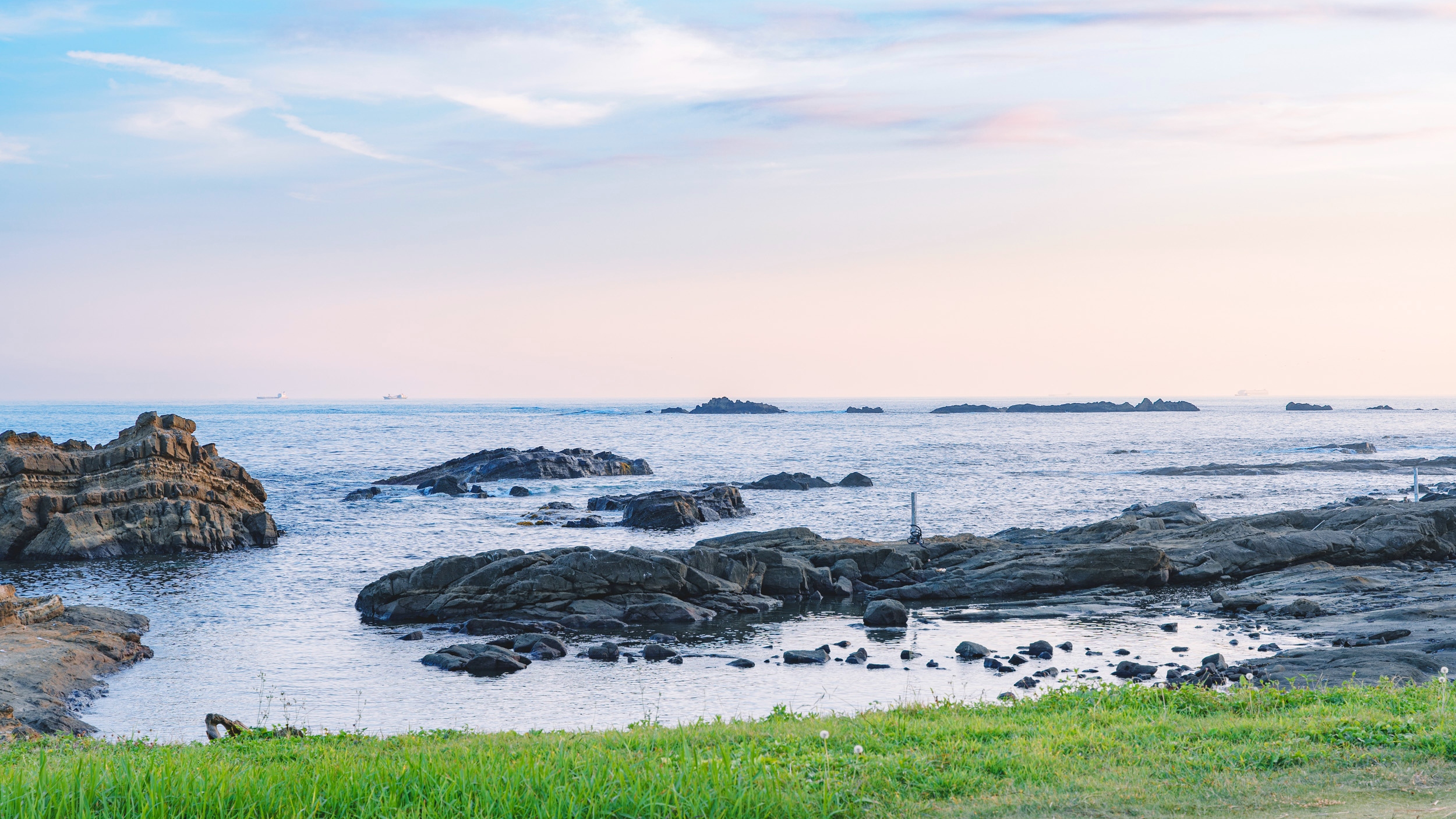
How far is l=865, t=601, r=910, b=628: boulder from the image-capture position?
2623 centimetres

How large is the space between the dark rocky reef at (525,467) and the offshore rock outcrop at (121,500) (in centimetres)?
2762

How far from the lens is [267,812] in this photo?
23.2 ft

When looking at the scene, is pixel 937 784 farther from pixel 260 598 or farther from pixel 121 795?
pixel 260 598

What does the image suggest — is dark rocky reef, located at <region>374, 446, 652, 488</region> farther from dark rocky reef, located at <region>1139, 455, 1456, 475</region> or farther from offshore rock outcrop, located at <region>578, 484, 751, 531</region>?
dark rocky reef, located at <region>1139, 455, 1456, 475</region>

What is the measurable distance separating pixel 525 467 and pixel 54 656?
58.7 meters

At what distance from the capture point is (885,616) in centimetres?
2625

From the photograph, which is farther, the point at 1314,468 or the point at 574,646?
the point at 1314,468

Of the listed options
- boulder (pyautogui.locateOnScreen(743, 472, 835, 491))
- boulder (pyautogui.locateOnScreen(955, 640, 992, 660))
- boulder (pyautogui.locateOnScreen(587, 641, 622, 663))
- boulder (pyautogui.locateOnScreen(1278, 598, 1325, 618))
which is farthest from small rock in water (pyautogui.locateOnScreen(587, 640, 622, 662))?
boulder (pyautogui.locateOnScreen(743, 472, 835, 491))

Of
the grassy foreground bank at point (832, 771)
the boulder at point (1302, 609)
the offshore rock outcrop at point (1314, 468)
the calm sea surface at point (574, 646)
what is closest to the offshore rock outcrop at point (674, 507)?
the calm sea surface at point (574, 646)

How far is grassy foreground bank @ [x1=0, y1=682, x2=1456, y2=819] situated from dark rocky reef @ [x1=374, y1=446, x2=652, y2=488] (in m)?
65.3

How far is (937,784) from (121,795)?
6.38 m

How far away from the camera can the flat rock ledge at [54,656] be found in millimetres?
16641

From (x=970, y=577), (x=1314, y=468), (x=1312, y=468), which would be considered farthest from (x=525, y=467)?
(x=1314, y=468)

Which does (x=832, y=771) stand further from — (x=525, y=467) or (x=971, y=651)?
(x=525, y=467)
